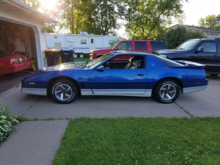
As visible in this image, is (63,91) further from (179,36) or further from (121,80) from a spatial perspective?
(179,36)

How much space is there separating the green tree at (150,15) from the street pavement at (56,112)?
72.1 ft

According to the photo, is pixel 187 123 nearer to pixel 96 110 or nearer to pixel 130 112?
pixel 130 112

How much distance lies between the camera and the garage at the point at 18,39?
650cm

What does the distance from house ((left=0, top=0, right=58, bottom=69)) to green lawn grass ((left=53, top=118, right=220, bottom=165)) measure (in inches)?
206

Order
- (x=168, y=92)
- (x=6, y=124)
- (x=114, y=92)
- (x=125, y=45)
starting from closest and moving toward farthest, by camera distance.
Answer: (x=6, y=124), (x=114, y=92), (x=168, y=92), (x=125, y=45)

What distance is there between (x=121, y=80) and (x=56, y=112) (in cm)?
185

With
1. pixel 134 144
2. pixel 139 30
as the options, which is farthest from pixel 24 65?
pixel 139 30

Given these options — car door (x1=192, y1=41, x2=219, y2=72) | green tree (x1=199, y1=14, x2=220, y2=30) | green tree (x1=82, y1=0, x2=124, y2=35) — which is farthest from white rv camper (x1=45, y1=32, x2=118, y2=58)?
green tree (x1=199, y1=14, x2=220, y2=30)

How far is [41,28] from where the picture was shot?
32.6ft

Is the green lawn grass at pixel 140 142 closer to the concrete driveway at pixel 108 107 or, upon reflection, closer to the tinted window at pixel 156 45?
the concrete driveway at pixel 108 107

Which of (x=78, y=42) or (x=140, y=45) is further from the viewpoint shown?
(x=78, y=42)

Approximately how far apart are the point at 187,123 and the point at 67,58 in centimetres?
814

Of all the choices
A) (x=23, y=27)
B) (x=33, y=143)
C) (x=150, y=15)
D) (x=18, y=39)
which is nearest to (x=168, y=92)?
(x=33, y=143)

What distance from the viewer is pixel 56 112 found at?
12.9 ft
